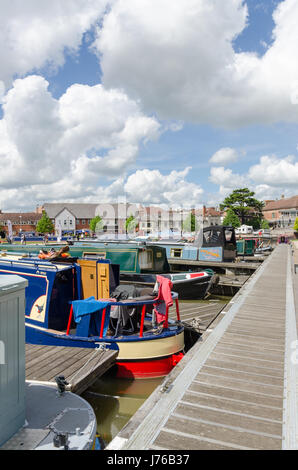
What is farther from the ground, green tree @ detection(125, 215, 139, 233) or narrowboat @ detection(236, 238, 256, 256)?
green tree @ detection(125, 215, 139, 233)

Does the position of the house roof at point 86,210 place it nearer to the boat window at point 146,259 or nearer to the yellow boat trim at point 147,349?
the boat window at point 146,259

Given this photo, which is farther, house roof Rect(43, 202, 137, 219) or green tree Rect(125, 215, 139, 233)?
house roof Rect(43, 202, 137, 219)

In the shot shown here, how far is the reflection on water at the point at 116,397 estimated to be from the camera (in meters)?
6.77

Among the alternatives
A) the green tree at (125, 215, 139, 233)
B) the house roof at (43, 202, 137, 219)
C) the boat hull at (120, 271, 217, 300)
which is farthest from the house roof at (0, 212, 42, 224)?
the boat hull at (120, 271, 217, 300)

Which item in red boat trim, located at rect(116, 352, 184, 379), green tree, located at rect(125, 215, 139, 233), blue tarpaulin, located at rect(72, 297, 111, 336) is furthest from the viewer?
green tree, located at rect(125, 215, 139, 233)

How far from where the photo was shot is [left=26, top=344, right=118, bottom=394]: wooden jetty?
18.0 ft

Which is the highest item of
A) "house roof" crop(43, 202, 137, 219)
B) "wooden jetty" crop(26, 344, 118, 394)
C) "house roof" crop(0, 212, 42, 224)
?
"house roof" crop(43, 202, 137, 219)

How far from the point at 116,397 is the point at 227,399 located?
410cm

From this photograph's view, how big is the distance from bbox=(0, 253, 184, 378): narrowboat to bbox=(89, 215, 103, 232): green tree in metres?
79.0

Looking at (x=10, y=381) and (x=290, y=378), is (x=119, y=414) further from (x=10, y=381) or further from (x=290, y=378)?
(x=10, y=381)

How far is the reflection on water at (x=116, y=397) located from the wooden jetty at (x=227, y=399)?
2.26 meters
